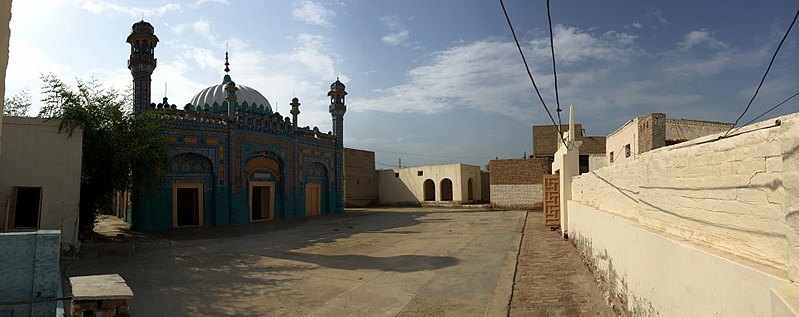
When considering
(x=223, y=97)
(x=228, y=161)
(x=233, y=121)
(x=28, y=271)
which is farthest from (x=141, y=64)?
(x=28, y=271)

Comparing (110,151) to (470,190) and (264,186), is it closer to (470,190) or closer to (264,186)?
(264,186)

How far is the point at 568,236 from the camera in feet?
42.8

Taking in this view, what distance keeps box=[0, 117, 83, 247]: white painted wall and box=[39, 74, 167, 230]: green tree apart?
4.05ft

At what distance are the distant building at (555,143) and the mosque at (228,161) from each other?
53.7 ft

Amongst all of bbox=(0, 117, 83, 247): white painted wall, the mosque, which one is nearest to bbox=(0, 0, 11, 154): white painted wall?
Answer: bbox=(0, 117, 83, 247): white painted wall

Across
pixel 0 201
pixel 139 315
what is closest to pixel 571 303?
pixel 139 315

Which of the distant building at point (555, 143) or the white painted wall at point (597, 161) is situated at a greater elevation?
the distant building at point (555, 143)

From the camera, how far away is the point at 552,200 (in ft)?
51.3

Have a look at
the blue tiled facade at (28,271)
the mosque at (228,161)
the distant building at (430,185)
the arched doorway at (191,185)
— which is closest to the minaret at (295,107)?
the mosque at (228,161)

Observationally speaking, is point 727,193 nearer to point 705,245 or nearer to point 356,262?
point 705,245

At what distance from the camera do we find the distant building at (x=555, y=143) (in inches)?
1166

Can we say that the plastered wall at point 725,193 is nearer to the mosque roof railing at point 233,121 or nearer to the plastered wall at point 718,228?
the plastered wall at point 718,228

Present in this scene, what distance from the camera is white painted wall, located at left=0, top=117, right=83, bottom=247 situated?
8.96 m

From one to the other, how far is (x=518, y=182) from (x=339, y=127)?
12.1 m
